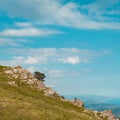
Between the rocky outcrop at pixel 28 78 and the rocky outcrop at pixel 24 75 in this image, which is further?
the rocky outcrop at pixel 24 75

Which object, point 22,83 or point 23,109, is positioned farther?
point 22,83

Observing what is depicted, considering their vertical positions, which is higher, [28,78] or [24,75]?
[24,75]

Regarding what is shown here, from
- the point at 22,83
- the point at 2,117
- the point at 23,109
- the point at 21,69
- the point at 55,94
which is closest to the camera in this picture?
the point at 2,117

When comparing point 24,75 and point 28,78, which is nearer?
point 28,78

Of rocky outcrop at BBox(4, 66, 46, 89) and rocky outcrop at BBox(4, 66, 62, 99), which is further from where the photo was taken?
rocky outcrop at BBox(4, 66, 46, 89)

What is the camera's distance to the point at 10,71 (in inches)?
3521

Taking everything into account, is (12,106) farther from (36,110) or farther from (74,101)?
(74,101)

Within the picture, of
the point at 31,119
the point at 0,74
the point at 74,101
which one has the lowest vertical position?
the point at 31,119

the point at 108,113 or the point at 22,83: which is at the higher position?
the point at 22,83

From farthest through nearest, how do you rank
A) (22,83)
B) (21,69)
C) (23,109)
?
1. (21,69)
2. (22,83)
3. (23,109)

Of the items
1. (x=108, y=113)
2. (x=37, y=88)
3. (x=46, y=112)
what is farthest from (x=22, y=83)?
(x=46, y=112)

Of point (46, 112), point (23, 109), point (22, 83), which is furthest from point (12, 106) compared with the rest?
point (22, 83)

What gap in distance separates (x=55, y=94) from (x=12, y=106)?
46.3m

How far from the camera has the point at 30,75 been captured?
90.0m
